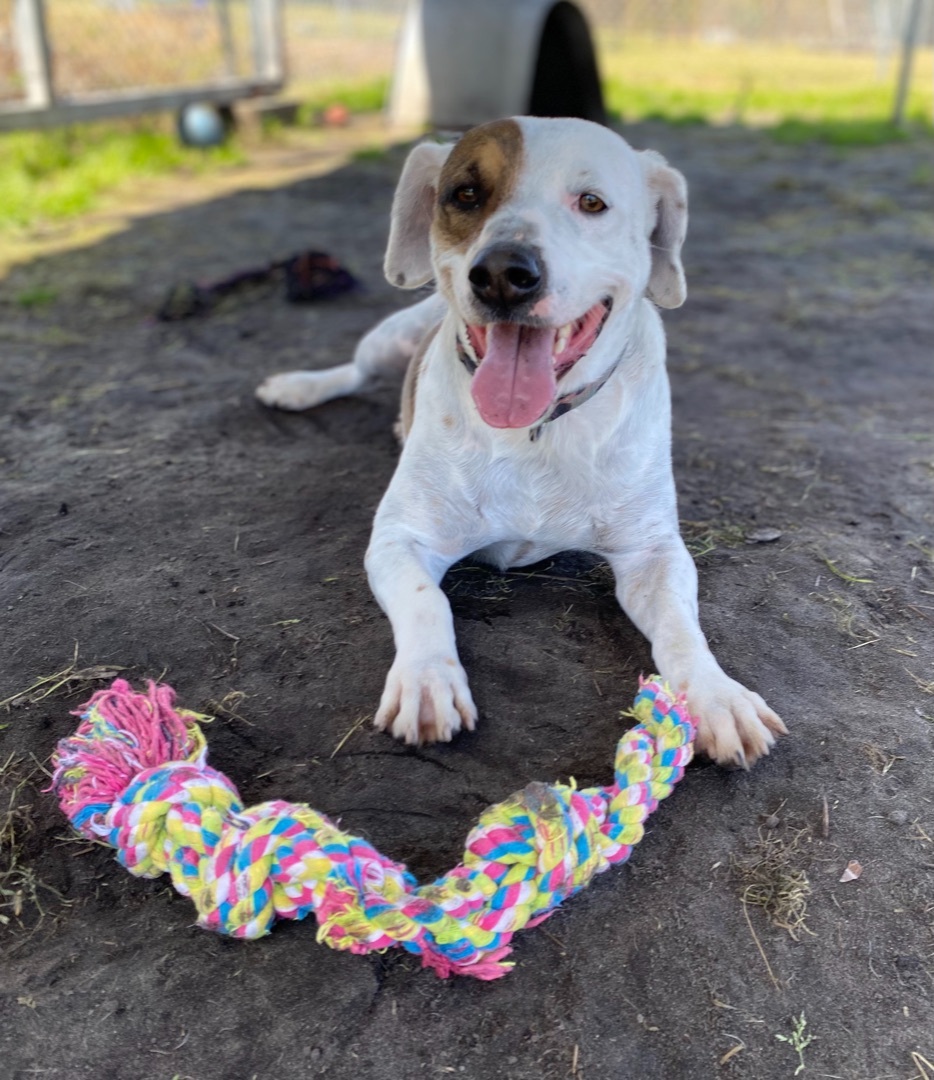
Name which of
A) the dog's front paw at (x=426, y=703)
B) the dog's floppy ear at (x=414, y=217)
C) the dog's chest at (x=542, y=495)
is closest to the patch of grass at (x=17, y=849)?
the dog's front paw at (x=426, y=703)

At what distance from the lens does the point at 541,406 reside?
2.56 metres

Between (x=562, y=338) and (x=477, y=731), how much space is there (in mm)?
1007

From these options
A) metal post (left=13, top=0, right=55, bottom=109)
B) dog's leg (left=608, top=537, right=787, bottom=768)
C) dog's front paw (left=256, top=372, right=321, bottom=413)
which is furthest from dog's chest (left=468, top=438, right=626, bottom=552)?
metal post (left=13, top=0, right=55, bottom=109)

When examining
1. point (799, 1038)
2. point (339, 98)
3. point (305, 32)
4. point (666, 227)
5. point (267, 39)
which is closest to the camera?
point (799, 1038)

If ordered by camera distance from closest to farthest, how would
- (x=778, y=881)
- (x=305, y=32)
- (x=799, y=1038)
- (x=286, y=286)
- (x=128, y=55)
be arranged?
(x=799, y=1038) < (x=778, y=881) < (x=286, y=286) < (x=128, y=55) < (x=305, y=32)

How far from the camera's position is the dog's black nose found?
237cm

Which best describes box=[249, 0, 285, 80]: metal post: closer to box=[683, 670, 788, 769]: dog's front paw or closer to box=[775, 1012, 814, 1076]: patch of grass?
box=[683, 670, 788, 769]: dog's front paw

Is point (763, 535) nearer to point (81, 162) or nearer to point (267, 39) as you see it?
point (81, 162)

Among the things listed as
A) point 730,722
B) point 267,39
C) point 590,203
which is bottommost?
point 730,722

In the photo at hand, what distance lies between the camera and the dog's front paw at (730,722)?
2273mm

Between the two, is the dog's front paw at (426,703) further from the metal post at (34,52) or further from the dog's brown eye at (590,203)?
the metal post at (34,52)

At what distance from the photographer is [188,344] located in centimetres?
559

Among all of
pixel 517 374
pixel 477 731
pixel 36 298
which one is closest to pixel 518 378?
pixel 517 374

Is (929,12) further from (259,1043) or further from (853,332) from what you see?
(259,1043)
